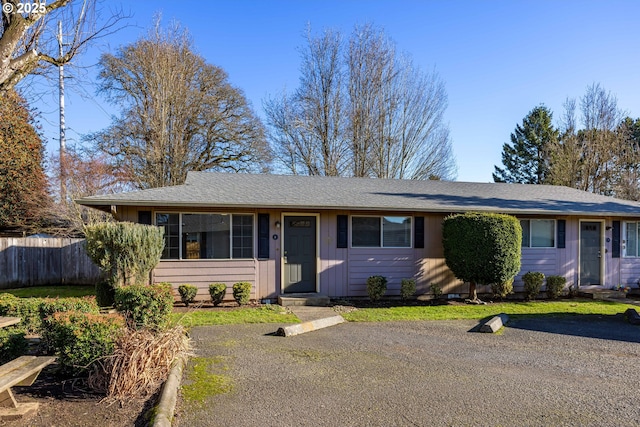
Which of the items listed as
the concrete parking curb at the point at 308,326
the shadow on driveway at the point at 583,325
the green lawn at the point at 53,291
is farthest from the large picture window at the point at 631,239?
the green lawn at the point at 53,291

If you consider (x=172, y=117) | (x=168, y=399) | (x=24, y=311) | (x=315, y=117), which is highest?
(x=315, y=117)

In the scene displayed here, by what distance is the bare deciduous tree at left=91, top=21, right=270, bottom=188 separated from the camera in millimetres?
18188

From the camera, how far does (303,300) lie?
31.7 feet

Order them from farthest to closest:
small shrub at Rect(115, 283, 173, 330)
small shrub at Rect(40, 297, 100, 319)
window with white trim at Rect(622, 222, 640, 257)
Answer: window with white trim at Rect(622, 222, 640, 257)
small shrub at Rect(115, 283, 173, 330)
small shrub at Rect(40, 297, 100, 319)

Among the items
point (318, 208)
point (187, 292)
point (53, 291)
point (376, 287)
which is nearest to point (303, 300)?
point (376, 287)

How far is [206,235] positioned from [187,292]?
→ 4.79 feet

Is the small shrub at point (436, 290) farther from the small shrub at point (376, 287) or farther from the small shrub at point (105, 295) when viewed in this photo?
the small shrub at point (105, 295)

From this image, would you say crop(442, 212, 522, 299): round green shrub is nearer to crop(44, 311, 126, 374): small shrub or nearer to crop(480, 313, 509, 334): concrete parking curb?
crop(480, 313, 509, 334): concrete parking curb

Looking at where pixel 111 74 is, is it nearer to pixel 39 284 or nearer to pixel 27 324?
pixel 39 284

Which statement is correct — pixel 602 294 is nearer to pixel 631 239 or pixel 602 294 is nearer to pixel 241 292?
pixel 631 239

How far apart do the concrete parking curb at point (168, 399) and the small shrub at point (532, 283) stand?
975 cm

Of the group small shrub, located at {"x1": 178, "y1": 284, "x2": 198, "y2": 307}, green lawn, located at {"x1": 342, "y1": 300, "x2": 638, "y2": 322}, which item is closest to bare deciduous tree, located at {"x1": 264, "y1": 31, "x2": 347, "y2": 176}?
green lawn, located at {"x1": 342, "y1": 300, "x2": 638, "y2": 322}

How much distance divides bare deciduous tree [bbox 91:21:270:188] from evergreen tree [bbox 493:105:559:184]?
23681 mm

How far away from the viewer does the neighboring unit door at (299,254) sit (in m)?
10.3
